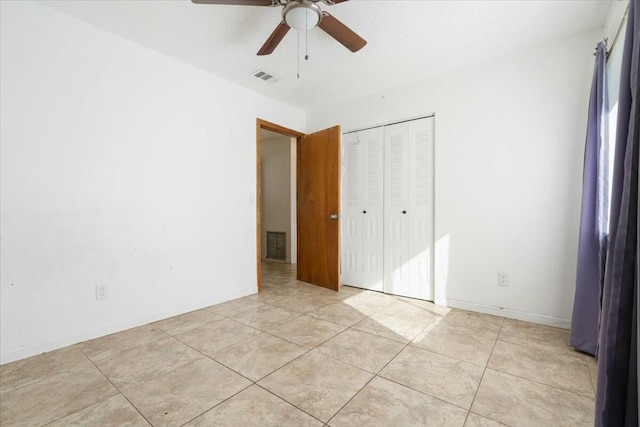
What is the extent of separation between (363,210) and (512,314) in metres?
1.90

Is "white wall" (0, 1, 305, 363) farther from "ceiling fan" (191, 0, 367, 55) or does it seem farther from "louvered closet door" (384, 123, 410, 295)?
"louvered closet door" (384, 123, 410, 295)

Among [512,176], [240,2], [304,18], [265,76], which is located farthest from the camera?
[265,76]

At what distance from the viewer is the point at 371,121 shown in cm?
356

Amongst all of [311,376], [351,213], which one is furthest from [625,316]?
[351,213]

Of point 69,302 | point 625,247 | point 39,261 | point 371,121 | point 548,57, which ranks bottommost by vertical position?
point 69,302

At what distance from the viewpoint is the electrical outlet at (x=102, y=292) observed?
2.28m

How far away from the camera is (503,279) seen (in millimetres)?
2674

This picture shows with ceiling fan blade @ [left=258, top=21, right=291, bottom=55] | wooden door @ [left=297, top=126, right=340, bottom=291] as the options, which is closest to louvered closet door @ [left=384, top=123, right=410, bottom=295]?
wooden door @ [left=297, top=126, right=340, bottom=291]

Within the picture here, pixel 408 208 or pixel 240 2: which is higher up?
pixel 240 2

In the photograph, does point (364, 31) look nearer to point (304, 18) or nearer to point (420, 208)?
point (304, 18)

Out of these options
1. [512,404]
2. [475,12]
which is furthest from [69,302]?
[475,12]

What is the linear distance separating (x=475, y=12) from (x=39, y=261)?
3.68m

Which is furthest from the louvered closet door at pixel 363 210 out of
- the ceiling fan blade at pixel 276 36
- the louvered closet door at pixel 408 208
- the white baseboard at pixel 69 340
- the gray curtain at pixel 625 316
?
the gray curtain at pixel 625 316

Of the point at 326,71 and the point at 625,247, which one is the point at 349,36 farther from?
the point at 625,247
